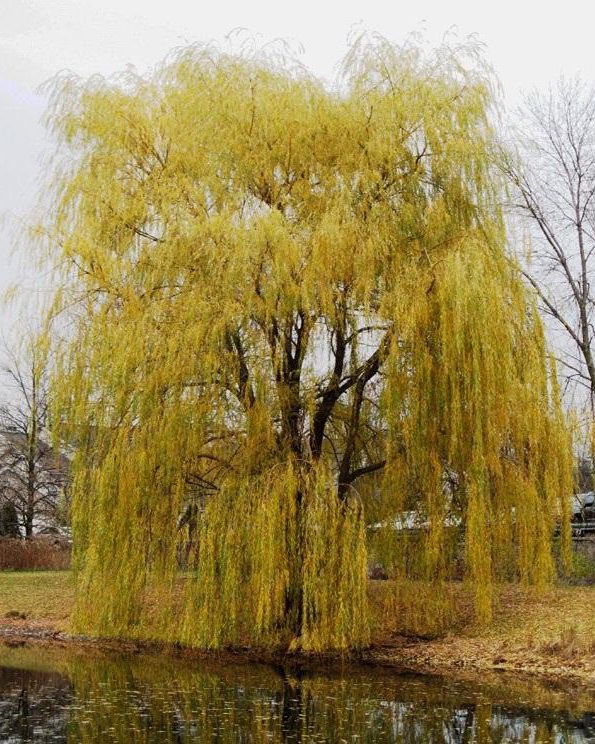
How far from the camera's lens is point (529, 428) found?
14445mm

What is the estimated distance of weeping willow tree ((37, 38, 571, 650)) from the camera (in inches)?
543

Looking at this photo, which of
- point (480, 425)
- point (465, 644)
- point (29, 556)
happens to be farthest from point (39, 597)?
point (480, 425)

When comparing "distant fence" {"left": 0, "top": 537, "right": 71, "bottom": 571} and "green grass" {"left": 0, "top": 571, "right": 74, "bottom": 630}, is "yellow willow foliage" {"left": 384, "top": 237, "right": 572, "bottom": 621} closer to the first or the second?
"green grass" {"left": 0, "top": 571, "right": 74, "bottom": 630}

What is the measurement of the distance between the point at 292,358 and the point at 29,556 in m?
16.3

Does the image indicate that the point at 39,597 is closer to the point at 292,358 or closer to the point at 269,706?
the point at 292,358

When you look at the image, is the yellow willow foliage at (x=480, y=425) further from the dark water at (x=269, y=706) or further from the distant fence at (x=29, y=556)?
the distant fence at (x=29, y=556)

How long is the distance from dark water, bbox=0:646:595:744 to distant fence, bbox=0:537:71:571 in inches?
578

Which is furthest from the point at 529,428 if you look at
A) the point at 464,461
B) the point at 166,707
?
the point at 166,707

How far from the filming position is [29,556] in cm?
2819

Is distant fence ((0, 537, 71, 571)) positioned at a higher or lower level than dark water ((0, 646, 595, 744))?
higher

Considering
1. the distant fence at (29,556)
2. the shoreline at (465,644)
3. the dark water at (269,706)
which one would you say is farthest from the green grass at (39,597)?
the dark water at (269,706)

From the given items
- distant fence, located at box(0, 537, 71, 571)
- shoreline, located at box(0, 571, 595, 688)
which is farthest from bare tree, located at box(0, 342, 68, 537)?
shoreline, located at box(0, 571, 595, 688)

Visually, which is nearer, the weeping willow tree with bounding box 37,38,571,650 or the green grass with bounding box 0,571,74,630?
the weeping willow tree with bounding box 37,38,571,650

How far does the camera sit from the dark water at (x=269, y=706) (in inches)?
370
